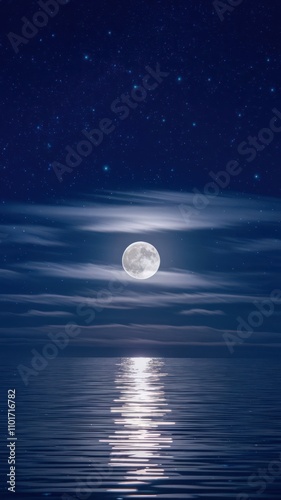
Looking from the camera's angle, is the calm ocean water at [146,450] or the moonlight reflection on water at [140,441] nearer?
the calm ocean water at [146,450]

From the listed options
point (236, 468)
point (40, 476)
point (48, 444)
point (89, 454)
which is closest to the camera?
point (40, 476)

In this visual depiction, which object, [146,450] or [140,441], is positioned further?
[140,441]

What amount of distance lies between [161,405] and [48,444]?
1894 centimetres

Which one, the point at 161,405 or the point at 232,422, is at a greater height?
the point at 161,405

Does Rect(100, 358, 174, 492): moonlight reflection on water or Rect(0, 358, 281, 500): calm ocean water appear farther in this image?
Rect(100, 358, 174, 492): moonlight reflection on water

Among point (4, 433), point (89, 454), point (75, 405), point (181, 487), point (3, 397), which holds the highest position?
point (3, 397)

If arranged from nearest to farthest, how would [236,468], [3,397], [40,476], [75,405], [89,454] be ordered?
[40,476]
[236,468]
[89,454]
[75,405]
[3,397]

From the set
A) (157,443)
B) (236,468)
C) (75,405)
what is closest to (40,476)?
(236,468)

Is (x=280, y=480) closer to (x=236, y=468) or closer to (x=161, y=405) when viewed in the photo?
(x=236, y=468)

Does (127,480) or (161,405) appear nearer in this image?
(127,480)

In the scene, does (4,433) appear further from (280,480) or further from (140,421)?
(280,480)

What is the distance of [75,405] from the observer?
46.6 metres

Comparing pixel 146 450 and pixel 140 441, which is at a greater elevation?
pixel 140 441

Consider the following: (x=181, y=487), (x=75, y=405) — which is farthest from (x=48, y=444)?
(x=75, y=405)
